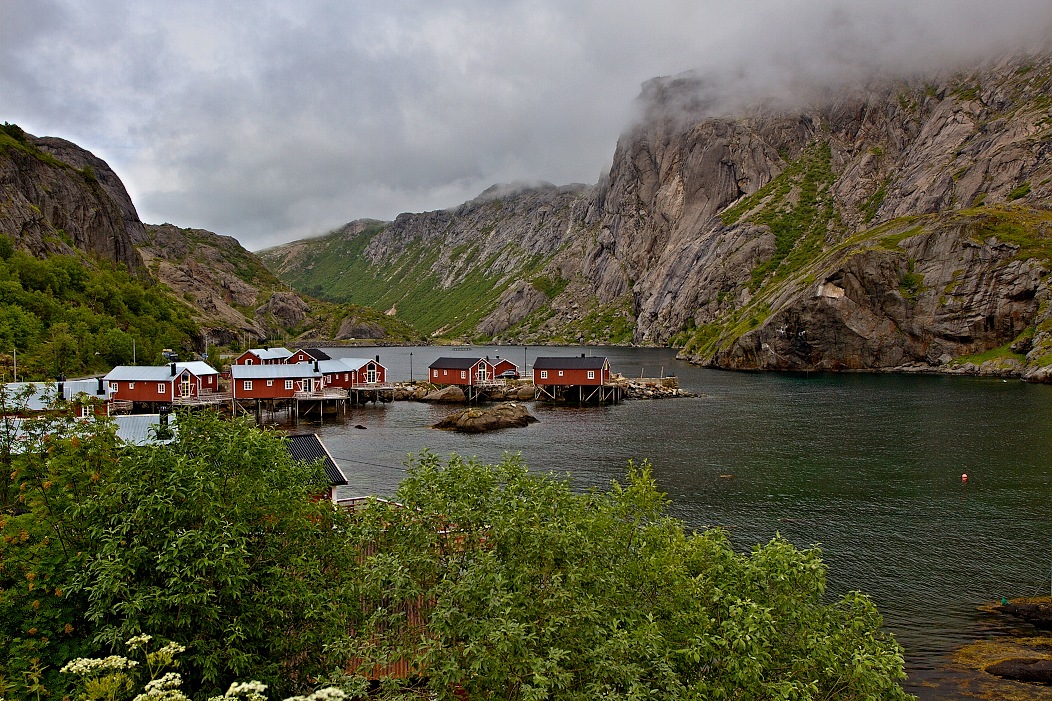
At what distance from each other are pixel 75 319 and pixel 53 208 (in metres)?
55.6

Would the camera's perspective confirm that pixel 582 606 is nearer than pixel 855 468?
Yes

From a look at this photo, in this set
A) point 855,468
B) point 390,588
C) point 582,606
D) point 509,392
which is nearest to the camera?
point 582,606

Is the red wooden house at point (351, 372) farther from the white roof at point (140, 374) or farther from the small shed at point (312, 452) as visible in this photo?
the small shed at point (312, 452)

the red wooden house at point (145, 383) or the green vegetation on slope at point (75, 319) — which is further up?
the green vegetation on slope at point (75, 319)

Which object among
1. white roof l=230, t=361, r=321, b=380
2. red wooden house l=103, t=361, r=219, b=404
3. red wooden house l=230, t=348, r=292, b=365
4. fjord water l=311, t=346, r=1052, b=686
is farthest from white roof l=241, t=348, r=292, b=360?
red wooden house l=103, t=361, r=219, b=404

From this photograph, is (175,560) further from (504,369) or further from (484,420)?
(504,369)

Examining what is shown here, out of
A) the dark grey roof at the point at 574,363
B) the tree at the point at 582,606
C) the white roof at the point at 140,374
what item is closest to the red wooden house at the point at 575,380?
the dark grey roof at the point at 574,363

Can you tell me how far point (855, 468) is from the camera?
173ft

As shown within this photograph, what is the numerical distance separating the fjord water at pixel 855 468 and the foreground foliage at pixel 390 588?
7966 millimetres

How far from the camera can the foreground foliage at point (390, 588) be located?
11828 mm

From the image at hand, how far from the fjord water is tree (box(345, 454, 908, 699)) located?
735 cm

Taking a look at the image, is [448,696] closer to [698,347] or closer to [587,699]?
[587,699]

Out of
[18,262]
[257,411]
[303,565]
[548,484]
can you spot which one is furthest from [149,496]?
[18,262]

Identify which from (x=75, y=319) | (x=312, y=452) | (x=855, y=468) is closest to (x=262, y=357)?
(x=75, y=319)
